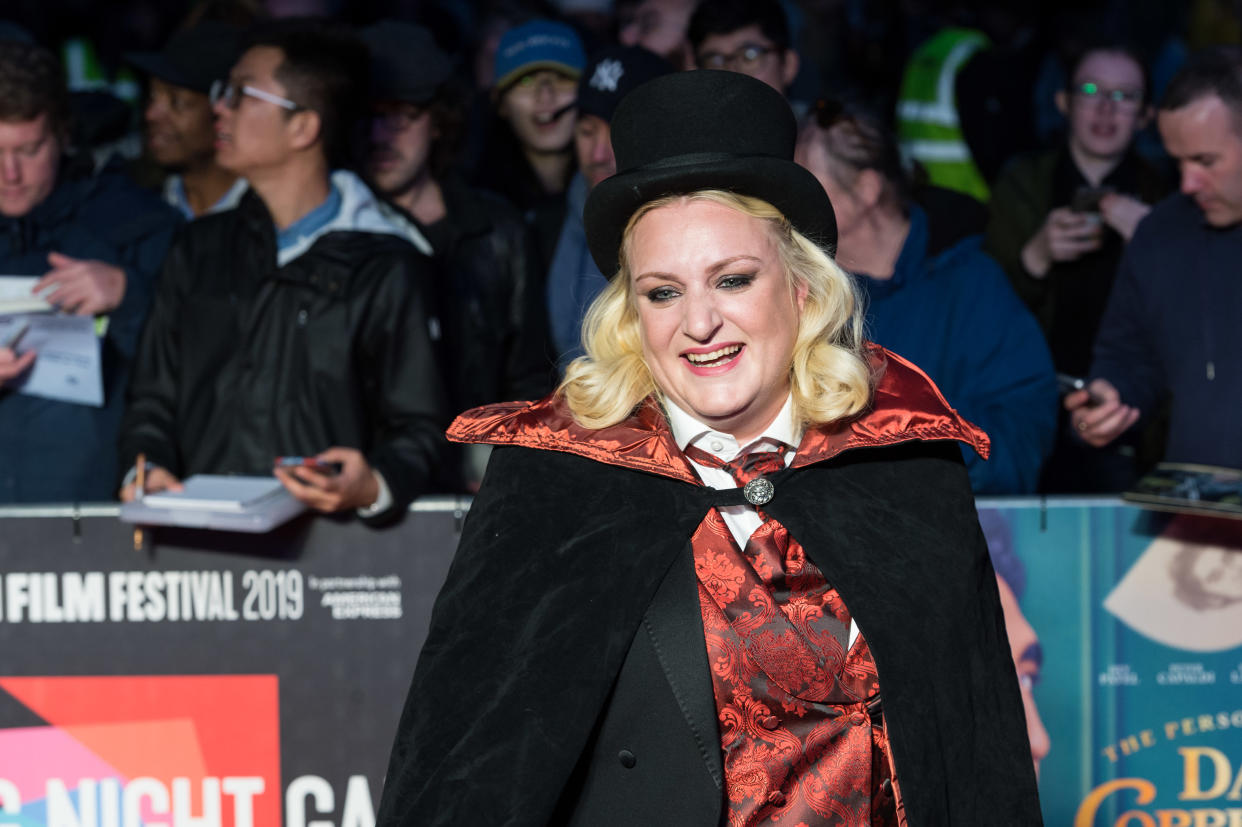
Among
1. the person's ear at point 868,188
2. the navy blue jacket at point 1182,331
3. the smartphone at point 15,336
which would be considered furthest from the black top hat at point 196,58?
the navy blue jacket at point 1182,331

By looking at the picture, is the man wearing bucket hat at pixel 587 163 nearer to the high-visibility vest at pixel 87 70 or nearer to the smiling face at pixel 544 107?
the smiling face at pixel 544 107

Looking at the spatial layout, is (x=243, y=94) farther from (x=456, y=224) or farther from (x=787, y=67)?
(x=787, y=67)

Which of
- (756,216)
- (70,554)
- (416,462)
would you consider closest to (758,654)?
(756,216)

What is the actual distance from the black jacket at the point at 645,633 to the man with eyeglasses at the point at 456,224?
8.43 ft

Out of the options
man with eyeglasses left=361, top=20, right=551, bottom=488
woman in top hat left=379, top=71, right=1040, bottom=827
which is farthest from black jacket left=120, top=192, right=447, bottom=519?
woman in top hat left=379, top=71, right=1040, bottom=827

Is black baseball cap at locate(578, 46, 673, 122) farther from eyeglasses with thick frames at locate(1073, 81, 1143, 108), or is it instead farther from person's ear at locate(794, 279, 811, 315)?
person's ear at locate(794, 279, 811, 315)

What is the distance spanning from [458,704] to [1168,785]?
7.59ft

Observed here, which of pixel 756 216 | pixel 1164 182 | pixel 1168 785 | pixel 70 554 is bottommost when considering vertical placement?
pixel 1168 785

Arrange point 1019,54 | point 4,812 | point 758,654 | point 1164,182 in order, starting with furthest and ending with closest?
1. point 1019,54
2. point 1164,182
3. point 4,812
4. point 758,654

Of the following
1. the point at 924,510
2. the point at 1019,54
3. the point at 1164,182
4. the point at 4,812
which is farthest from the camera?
the point at 1019,54

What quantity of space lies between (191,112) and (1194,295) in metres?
3.71

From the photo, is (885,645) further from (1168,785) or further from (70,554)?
(70,554)

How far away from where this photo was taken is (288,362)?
4812mm

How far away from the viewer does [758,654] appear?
9.73ft
